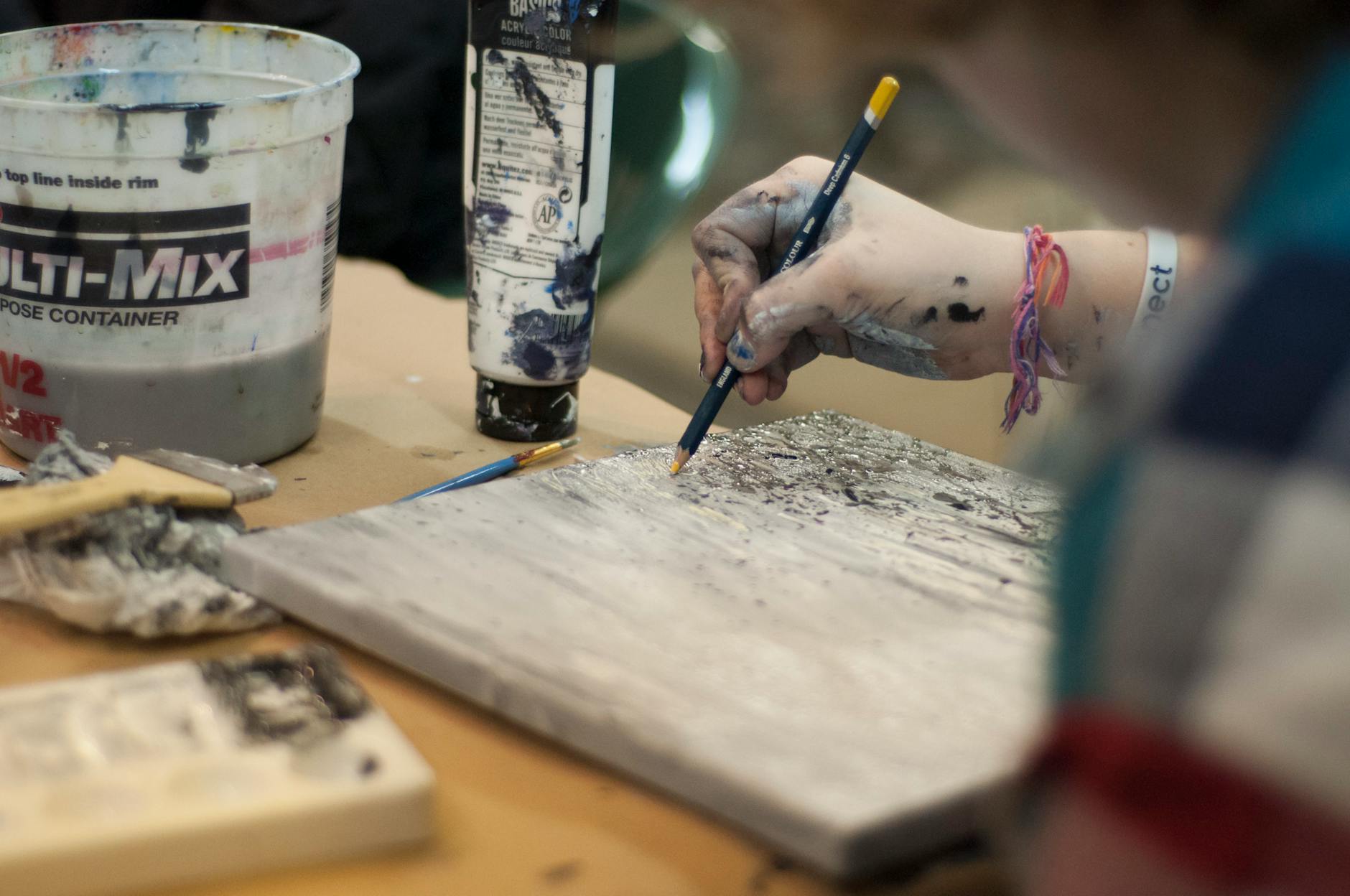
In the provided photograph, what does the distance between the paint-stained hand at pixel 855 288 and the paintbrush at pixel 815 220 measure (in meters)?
0.01

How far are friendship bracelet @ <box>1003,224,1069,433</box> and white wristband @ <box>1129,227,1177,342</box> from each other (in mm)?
48

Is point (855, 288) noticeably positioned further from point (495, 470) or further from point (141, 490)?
point (141, 490)

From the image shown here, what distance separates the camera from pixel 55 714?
17.7 inches

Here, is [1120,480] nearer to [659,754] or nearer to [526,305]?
[659,754]

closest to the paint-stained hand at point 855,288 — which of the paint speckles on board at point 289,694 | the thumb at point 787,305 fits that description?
the thumb at point 787,305

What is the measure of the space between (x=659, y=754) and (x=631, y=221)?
0.93 meters

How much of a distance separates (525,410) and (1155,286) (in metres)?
0.43

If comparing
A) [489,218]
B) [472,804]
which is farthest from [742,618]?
[489,218]

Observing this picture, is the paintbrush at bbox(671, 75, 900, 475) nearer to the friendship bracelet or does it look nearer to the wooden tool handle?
the friendship bracelet

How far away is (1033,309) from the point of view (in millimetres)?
761

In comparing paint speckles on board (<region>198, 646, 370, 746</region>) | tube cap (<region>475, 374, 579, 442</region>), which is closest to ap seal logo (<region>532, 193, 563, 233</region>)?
tube cap (<region>475, 374, 579, 442</region>)

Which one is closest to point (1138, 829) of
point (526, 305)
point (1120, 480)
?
point (1120, 480)

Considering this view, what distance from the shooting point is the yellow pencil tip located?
27.5 inches

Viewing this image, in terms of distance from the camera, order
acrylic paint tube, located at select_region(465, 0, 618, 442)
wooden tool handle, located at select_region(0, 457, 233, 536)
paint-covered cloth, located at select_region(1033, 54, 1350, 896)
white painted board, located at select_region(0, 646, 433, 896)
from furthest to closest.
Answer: acrylic paint tube, located at select_region(465, 0, 618, 442)
wooden tool handle, located at select_region(0, 457, 233, 536)
white painted board, located at select_region(0, 646, 433, 896)
paint-covered cloth, located at select_region(1033, 54, 1350, 896)
